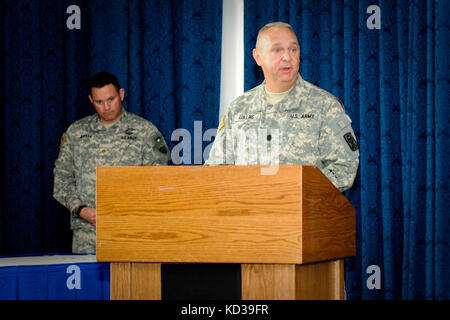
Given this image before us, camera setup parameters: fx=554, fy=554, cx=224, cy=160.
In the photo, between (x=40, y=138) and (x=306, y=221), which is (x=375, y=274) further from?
(x=40, y=138)

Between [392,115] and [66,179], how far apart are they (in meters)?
2.12

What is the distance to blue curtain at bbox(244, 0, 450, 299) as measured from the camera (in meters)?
3.24

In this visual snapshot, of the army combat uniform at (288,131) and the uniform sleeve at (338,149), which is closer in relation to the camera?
the uniform sleeve at (338,149)

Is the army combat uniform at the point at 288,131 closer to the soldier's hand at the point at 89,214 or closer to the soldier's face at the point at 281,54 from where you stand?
the soldier's face at the point at 281,54

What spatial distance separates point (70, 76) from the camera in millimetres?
4027

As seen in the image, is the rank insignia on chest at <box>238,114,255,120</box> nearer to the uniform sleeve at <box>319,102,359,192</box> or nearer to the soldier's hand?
the uniform sleeve at <box>319,102,359,192</box>

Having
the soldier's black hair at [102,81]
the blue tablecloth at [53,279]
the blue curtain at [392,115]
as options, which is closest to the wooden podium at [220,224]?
the blue tablecloth at [53,279]

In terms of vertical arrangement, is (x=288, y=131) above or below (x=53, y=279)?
above

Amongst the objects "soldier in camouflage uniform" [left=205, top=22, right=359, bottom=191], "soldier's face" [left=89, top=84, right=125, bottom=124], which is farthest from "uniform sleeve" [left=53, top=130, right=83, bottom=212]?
"soldier in camouflage uniform" [left=205, top=22, right=359, bottom=191]

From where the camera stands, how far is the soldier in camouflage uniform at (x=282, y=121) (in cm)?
233

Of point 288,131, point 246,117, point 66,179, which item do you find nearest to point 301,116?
point 288,131

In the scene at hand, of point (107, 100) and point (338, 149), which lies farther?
point (107, 100)

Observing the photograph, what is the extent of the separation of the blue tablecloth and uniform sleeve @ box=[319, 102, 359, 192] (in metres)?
1.27

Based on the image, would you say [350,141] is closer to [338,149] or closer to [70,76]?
[338,149]
